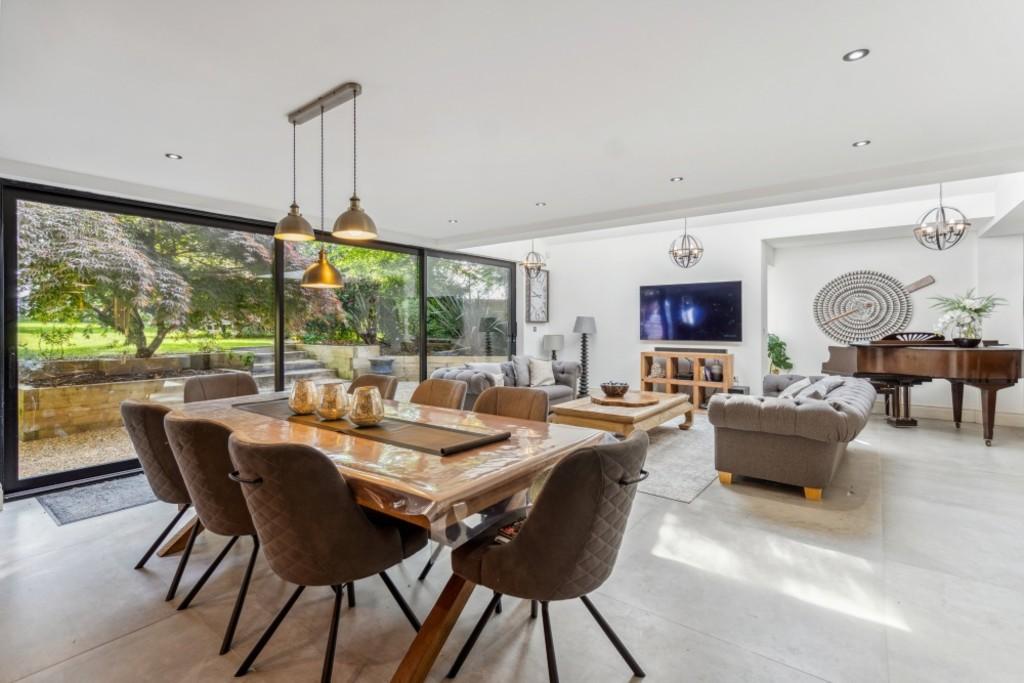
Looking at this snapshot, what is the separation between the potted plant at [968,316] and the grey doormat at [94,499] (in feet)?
24.3

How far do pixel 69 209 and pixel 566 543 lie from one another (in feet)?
14.7

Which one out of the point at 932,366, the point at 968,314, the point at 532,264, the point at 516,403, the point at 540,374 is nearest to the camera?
the point at 516,403

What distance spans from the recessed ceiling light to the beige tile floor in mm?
2381

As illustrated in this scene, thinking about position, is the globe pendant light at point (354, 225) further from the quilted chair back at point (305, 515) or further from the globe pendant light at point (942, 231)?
the globe pendant light at point (942, 231)

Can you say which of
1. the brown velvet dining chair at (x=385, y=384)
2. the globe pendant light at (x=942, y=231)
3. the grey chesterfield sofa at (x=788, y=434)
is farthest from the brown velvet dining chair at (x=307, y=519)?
the globe pendant light at (x=942, y=231)

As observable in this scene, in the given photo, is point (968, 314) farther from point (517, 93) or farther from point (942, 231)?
point (517, 93)

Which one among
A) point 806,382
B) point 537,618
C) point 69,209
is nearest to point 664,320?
point 806,382

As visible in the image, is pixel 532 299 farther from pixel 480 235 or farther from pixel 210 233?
pixel 210 233

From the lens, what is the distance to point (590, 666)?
5.74 ft

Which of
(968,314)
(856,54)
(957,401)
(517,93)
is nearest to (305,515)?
(517,93)

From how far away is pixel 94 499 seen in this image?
3.41 m

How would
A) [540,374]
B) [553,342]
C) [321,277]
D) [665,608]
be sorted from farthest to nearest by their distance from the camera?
[553,342], [540,374], [321,277], [665,608]

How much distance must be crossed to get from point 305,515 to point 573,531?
2.82 ft

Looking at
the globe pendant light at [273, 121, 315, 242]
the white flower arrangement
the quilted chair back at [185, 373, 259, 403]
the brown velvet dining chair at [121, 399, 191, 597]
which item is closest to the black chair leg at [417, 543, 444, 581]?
the brown velvet dining chair at [121, 399, 191, 597]
